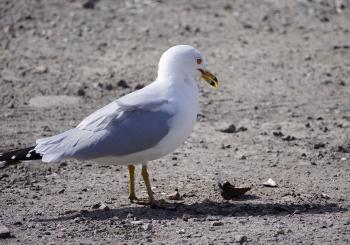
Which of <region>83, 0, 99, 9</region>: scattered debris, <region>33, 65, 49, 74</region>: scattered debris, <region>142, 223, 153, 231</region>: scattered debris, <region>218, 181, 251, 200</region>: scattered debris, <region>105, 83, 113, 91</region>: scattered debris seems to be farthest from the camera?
<region>83, 0, 99, 9</region>: scattered debris

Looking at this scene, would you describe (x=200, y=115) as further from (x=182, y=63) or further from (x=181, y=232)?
(x=181, y=232)

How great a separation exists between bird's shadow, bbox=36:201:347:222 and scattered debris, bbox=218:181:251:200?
0.18m

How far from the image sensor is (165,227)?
674cm

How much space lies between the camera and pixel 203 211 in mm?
7113

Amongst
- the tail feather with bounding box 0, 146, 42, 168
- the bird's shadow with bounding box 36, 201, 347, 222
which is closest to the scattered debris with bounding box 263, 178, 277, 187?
the bird's shadow with bounding box 36, 201, 347, 222

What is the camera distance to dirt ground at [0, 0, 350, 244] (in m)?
6.84

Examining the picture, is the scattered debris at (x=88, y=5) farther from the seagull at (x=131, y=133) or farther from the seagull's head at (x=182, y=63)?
the seagull at (x=131, y=133)

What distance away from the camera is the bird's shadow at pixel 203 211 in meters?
7.01

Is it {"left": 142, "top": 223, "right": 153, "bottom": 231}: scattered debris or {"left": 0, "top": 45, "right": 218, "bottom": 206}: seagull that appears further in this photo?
{"left": 0, "top": 45, "right": 218, "bottom": 206}: seagull

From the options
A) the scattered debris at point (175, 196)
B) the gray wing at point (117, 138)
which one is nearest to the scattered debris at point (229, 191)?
the scattered debris at point (175, 196)

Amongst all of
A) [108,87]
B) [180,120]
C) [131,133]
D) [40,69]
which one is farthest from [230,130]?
[40,69]

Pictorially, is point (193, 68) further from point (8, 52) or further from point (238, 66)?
point (8, 52)

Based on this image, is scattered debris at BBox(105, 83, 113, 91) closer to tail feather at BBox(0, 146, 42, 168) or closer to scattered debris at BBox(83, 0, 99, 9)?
scattered debris at BBox(83, 0, 99, 9)

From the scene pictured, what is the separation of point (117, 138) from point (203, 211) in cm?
93
